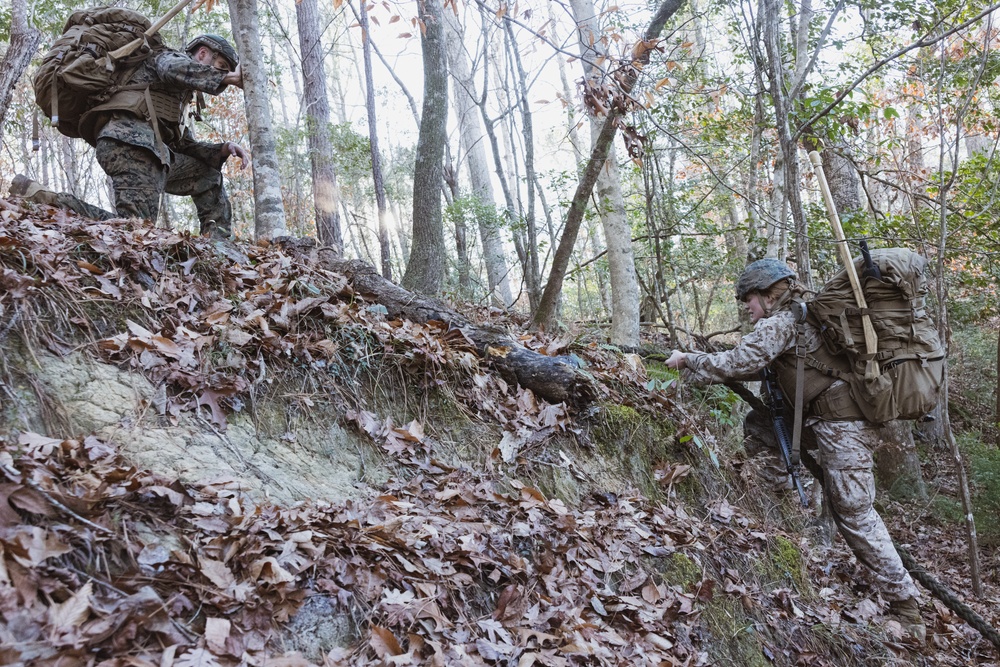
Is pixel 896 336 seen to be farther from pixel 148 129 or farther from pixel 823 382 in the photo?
pixel 148 129

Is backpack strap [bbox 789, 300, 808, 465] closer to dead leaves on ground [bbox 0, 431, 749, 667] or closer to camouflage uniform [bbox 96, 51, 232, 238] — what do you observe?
dead leaves on ground [bbox 0, 431, 749, 667]

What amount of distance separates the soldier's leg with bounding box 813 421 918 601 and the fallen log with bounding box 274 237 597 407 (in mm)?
2039

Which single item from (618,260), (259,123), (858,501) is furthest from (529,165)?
(858,501)

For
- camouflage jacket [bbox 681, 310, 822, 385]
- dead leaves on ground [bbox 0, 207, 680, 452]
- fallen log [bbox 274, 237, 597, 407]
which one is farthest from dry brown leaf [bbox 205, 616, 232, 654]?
camouflage jacket [bbox 681, 310, 822, 385]

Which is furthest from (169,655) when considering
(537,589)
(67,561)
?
(537,589)

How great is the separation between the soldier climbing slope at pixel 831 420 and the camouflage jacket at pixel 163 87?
4.31m

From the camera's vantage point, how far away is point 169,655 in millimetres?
1922

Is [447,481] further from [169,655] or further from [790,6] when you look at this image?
[790,6]

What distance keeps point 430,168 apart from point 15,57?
391cm

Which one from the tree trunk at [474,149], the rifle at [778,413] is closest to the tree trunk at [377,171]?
the tree trunk at [474,149]

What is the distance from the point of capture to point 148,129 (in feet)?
16.9

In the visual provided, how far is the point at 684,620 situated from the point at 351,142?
41.6ft

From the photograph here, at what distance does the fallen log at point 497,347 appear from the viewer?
181 inches

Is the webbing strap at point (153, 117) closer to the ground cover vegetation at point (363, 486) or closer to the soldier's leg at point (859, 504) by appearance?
the ground cover vegetation at point (363, 486)
